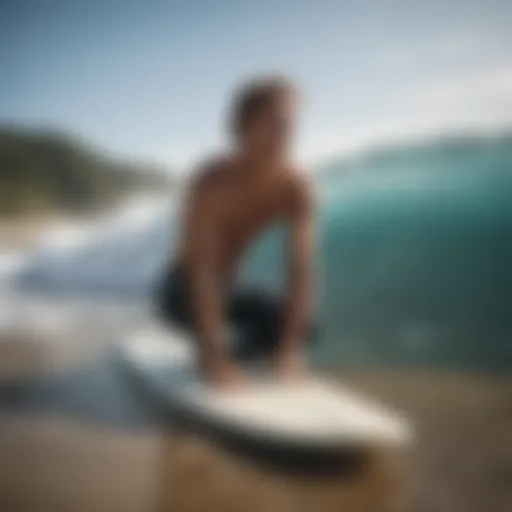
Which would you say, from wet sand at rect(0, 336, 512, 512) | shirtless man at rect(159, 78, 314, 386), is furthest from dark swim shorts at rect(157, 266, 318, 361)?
wet sand at rect(0, 336, 512, 512)

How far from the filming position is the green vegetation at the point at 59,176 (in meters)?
1.18

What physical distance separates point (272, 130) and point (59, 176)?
33 centimetres

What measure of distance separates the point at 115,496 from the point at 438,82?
744mm

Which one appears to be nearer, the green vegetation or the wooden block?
the wooden block

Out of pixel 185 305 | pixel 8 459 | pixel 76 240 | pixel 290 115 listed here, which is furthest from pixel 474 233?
pixel 8 459

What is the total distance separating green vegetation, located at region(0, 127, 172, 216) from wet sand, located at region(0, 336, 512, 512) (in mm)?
239

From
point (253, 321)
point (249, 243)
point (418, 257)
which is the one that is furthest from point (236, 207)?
point (418, 257)

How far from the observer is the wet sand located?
3.58 ft

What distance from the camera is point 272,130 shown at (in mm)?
1133

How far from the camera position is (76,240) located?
1.19 m

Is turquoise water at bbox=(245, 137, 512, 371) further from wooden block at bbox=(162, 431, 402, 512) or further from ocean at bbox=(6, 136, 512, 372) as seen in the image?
wooden block at bbox=(162, 431, 402, 512)

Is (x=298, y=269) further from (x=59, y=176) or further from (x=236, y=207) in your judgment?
(x=59, y=176)

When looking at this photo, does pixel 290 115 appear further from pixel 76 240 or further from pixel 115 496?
pixel 115 496

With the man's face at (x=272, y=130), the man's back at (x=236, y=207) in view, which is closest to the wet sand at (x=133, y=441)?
the man's back at (x=236, y=207)
